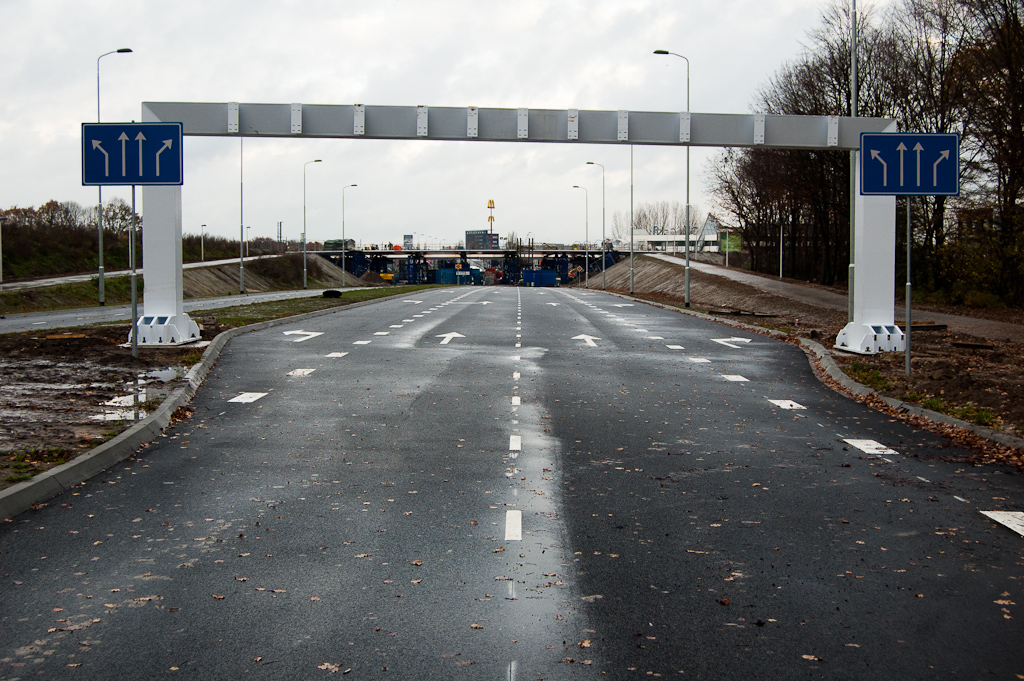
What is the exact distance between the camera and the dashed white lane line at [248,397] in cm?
1221

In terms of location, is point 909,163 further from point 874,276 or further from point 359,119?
point 359,119

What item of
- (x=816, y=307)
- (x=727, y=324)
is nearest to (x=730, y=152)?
(x=816, y=307)

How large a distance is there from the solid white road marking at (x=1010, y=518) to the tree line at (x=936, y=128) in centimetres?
1485

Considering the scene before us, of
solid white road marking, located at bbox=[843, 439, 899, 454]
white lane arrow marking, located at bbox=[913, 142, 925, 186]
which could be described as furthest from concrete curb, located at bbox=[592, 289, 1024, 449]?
white lane arrow marking, located at bbox=[913, 142, 925, 186]

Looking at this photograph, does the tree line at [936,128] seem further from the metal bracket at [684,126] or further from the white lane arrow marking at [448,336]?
the white lane arrow marking at [448,336]

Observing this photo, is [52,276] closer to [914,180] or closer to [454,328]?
[454,328]

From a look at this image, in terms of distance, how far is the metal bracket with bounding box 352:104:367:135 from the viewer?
20922 mm

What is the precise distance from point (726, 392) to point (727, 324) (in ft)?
50.6

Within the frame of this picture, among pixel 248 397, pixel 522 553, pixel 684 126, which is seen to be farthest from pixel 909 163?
pixel 522 553

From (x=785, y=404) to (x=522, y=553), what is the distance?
7519 millimetres

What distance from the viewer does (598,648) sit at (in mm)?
→ 4188

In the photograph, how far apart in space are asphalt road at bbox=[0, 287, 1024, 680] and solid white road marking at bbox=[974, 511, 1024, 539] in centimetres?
9

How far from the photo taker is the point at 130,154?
48.6ft

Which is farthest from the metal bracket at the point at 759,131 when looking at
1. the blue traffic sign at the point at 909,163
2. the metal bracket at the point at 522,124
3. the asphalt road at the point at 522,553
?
the asphalt road at the point at 522,553
